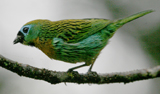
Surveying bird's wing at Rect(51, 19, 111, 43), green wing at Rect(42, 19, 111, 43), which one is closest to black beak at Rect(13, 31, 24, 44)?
green wing at Rect(42, 19, 111, 43)

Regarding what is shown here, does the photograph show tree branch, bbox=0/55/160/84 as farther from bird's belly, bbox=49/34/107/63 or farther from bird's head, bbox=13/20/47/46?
bird's head, bbox=13/20/47/46

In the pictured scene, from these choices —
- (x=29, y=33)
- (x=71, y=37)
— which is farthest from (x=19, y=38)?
(x=71, y=37)

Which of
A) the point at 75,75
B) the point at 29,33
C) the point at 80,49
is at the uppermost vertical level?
the point at 29,33

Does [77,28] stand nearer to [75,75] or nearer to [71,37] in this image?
[71,37]

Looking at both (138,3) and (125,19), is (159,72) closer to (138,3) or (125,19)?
(125,19)

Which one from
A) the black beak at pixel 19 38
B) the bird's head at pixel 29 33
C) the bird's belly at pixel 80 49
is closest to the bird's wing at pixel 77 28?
the bird's belly at pixel 80 49

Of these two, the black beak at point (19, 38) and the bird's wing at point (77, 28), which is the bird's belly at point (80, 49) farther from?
the black beak at point (19, 38)
